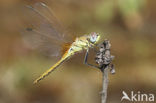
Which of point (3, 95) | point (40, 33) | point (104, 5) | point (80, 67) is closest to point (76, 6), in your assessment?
point (104, 5)

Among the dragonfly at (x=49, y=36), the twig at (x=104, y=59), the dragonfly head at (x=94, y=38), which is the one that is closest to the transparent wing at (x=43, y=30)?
the dragonfly at (x=49, y=36)

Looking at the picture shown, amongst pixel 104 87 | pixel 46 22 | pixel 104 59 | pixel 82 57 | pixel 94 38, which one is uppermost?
pixel 82 57

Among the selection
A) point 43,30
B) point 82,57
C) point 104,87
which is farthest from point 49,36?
point 82,57

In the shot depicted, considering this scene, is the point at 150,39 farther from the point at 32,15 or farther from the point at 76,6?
the point at 32,15

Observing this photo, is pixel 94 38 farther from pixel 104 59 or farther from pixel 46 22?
pixel 104 59

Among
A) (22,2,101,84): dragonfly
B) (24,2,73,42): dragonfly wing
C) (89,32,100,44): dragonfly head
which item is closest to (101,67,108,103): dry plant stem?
(89,32,100,44): dragonfly head

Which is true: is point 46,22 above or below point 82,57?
below
